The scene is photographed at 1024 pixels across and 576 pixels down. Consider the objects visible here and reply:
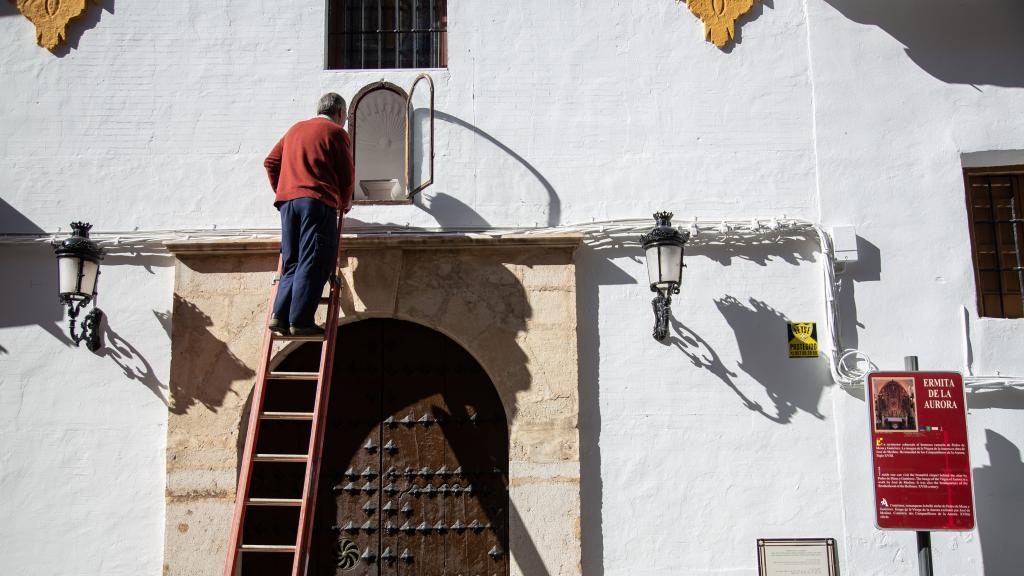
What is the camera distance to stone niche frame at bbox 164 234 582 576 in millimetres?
4762

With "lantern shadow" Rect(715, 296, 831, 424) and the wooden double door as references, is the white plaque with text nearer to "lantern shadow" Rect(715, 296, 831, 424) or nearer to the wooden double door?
"lantern shadow" Rect(715, 296, 831, 424)

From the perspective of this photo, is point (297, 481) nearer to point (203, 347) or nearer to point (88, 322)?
point (203, 347)

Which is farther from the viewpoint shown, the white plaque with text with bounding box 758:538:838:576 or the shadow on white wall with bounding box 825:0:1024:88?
the shadow on white wall with bounding box 825:0:1024:88

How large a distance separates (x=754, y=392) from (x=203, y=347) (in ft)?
9.41

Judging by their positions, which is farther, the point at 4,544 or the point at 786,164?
the point at 786,164

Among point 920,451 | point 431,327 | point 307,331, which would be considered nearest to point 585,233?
point 431,327

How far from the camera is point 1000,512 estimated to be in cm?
476

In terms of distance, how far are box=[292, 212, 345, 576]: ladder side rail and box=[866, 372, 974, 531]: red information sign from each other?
100 inches

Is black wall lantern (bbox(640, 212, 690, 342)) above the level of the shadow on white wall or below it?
below

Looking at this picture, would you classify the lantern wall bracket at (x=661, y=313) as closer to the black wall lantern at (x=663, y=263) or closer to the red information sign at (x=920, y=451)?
the black wall lantern at (x=663, y=263)

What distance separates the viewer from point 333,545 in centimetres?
485

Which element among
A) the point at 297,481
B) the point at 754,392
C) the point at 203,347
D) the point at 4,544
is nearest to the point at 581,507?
the point at 754,392

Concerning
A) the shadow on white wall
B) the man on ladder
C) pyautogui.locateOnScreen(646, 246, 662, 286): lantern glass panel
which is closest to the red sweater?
the man on ladder

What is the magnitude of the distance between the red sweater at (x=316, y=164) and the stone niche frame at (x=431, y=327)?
1.61 feet
